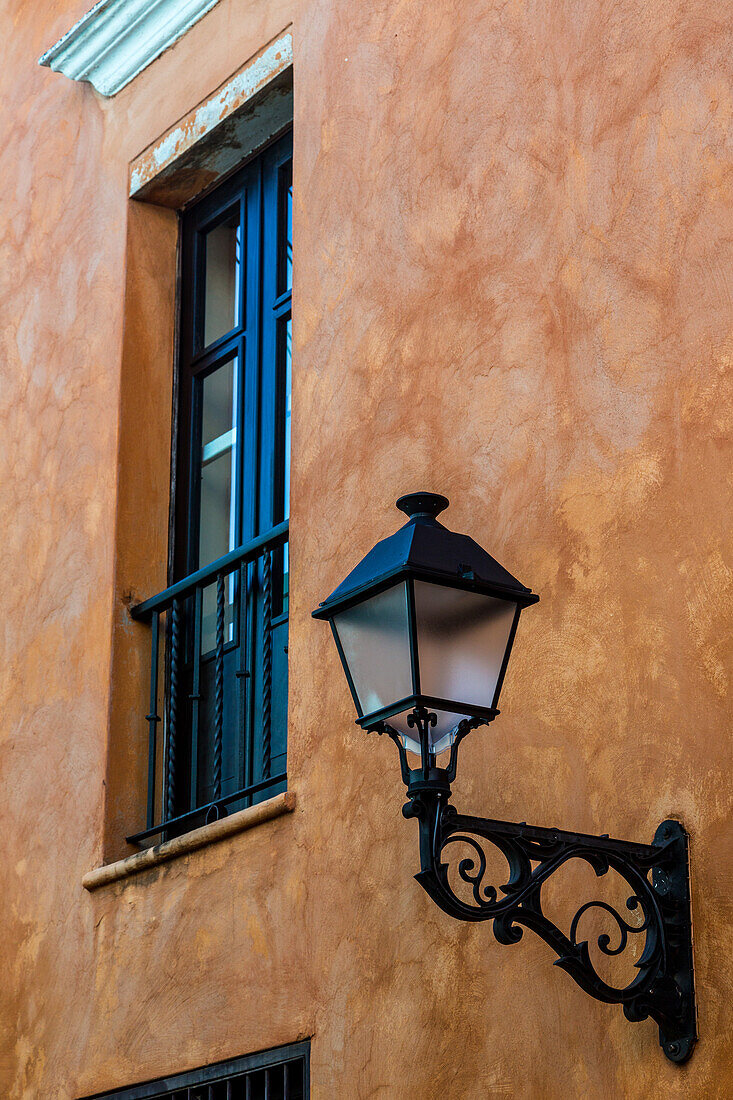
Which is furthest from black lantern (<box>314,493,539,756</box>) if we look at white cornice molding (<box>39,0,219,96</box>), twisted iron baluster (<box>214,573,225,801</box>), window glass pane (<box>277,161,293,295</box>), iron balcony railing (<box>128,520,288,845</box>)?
white cornice molding (<box>39,0,219,96</box>)

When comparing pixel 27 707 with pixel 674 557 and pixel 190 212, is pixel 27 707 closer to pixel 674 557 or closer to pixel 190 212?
pixel 190 212

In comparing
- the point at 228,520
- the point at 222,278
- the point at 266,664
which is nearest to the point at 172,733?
the point at 266,664

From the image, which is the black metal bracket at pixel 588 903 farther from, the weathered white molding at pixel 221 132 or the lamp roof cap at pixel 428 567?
the weathered white molding at pixel 221 132

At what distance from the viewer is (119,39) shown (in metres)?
6.70

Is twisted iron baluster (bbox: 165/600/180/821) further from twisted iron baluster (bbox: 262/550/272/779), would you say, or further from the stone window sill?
twisted iron baluster (bbox: 262/550/272/779)

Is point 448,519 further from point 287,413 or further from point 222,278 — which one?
point 222,278

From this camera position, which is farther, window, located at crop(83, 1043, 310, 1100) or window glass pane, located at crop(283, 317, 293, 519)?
window glass pane, located at crop(283, 317, 293, 519)

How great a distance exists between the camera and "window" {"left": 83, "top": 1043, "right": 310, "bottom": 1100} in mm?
4602

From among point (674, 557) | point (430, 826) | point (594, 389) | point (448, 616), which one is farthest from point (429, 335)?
point (430, 826)

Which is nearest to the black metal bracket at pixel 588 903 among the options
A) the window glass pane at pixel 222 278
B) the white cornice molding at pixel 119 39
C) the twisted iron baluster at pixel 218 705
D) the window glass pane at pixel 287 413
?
the twisted iron baluster at pixel 218 705

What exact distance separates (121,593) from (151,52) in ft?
7.38

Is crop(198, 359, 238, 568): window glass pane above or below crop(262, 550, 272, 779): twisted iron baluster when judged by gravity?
above

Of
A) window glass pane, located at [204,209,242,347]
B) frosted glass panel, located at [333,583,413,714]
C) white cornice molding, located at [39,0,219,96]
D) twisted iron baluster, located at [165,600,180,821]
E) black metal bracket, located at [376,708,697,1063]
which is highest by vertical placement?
white cornice molding, located at [39,0,219,96]

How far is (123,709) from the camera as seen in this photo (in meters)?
5.86
